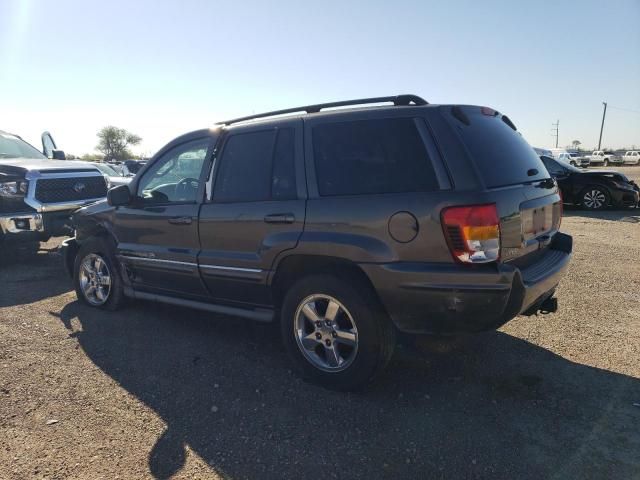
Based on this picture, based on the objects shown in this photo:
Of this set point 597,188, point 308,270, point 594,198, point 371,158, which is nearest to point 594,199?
point 594,198

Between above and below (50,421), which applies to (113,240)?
above

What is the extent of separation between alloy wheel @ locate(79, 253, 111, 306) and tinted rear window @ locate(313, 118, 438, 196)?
9.61 ft

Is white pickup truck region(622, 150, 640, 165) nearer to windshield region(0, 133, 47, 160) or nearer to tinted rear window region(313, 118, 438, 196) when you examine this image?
windshield region(0, 133, 47, 160)

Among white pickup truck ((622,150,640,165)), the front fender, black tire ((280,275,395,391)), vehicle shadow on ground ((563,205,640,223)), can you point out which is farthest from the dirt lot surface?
white pickup truck ((622,150,640,165))

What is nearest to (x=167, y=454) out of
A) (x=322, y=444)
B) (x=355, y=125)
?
(x=322, y=444)

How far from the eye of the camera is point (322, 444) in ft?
8.82

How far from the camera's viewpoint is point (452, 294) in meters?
2.72

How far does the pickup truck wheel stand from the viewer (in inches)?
482

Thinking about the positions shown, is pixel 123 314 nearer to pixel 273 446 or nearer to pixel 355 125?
pixel 273 446

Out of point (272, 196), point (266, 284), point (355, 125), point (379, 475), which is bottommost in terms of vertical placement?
point (379, 475)

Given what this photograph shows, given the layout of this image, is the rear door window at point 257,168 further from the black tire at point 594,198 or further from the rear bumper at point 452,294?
the black tire at point 594,198

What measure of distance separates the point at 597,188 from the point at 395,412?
11719mm

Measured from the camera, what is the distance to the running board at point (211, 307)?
3652 millimetres

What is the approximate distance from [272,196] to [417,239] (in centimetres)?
119
